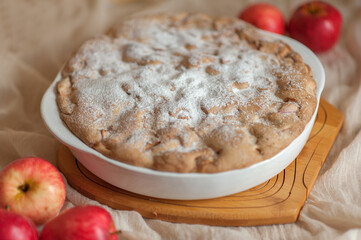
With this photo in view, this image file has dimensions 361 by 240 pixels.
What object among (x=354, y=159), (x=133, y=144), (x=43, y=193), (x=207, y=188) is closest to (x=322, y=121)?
(x=354, y=159)

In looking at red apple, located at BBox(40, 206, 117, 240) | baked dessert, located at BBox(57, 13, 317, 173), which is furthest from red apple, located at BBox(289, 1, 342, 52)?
red apple, located at BBox(40, 206, 117, 240)

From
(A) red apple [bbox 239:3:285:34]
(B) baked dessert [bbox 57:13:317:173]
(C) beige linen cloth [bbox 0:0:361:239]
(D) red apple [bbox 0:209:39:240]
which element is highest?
(B) baked dessert [bbox 57:13:317:173]

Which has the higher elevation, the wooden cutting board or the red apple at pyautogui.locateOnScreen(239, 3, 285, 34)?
the red apple at pyautogui.locateOnScreen(239, 3, 285, 34)

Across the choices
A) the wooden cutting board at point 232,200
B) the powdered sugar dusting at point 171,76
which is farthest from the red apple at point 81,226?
the powdered sugar dusting at point 171,76

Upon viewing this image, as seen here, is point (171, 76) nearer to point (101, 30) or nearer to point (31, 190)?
point (31, 190)

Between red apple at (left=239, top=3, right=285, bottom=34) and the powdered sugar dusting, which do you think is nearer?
the powdered sugar dusting

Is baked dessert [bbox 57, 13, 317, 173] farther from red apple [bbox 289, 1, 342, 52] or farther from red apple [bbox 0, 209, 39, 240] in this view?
red apple [bbox 289, 1, 342, 52]
